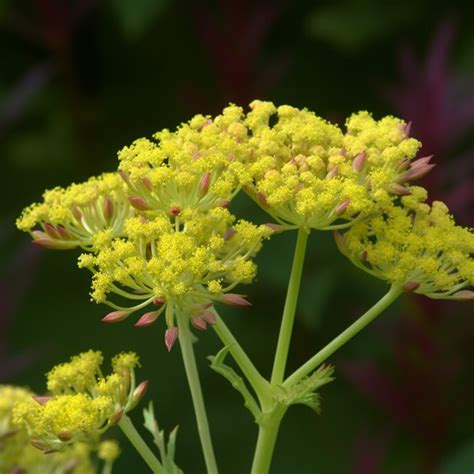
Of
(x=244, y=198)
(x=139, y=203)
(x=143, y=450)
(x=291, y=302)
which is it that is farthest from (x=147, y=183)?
(x=244, y=198)

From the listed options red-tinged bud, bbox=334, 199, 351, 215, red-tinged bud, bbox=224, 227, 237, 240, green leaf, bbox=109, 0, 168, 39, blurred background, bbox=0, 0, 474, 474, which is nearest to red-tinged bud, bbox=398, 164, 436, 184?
red-tinged bud, bbox=334, 199, 351, 215

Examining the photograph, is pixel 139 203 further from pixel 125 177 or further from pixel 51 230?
pixel 51 230

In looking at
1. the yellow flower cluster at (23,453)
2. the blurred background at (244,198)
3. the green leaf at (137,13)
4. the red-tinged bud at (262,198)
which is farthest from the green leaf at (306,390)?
the green leaf at (137,13)

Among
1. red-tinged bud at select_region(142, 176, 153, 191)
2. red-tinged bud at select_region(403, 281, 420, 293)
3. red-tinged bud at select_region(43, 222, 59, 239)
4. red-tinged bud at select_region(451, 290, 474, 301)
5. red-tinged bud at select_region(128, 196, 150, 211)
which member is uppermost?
red-tinged bud at select_region(43, 222, 59, 239)

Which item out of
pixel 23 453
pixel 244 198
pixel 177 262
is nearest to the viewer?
pixel 177 262

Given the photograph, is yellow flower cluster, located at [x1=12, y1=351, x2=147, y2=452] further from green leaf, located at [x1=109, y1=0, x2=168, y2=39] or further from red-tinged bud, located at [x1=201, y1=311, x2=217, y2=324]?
green leaf, located at [x1=109, y1=0, x2=168, y2=39]

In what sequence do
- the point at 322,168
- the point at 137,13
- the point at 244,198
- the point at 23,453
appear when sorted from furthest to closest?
the point at 137,13 → the point at 244,198 → the point at 23,453 → the point at 322,168

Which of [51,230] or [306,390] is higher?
[51,230]

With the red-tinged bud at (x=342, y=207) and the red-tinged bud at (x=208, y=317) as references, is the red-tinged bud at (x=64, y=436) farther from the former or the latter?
the red-tinged bud at (x=342, y=207)
